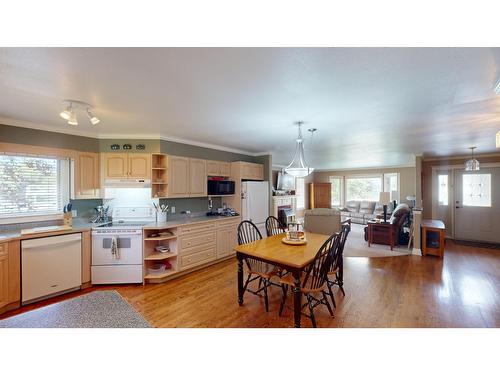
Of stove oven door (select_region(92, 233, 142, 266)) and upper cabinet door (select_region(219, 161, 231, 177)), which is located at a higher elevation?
upper cabinet door (select_region(219, 161, 231, 177))

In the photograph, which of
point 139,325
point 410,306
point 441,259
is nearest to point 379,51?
point 139,325

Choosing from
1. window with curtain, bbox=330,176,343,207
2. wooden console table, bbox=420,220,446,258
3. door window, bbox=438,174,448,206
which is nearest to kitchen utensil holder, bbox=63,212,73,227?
wooden console table, bbox=420,220,446,258

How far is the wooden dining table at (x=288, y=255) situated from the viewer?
2.01 m

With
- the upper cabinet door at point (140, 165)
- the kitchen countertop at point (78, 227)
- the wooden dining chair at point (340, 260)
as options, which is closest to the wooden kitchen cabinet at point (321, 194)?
the kitchen countertop at point (78, 227)

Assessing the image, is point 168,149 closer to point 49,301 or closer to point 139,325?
point 49,301

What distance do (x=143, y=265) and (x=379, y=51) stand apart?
3.63 meters

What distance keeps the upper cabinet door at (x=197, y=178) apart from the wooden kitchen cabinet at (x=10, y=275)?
229cm

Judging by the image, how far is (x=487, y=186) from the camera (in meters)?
5.39

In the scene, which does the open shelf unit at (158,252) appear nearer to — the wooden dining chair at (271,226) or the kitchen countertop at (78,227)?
the kitchen countertop at (78,227)

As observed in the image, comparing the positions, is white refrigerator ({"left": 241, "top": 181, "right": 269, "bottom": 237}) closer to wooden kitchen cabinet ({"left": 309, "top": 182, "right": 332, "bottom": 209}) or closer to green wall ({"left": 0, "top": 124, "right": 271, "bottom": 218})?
green wall ({"left": 0, "top": 124, "right": 271, "bottom": 218})

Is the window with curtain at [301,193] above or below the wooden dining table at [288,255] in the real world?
above

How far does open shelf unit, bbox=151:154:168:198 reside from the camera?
11.9 feet

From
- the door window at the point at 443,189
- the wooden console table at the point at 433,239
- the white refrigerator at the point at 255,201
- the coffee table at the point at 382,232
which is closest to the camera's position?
the wooden console table at the point at 433,239

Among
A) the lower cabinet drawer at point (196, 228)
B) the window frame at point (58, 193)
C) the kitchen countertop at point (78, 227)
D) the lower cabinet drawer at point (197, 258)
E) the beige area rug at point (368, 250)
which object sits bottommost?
the beige area rug at point (368, 250)
